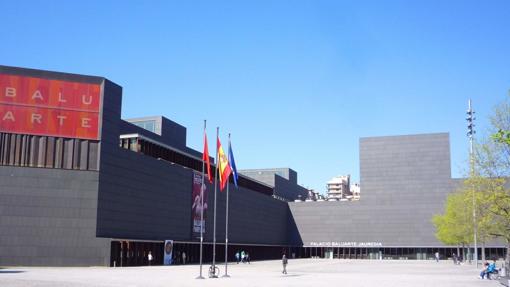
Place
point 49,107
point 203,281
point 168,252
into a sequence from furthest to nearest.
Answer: point 168,252 < point 49,107 < point 203,281

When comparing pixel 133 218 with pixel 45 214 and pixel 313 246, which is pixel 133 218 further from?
pixel 313 246

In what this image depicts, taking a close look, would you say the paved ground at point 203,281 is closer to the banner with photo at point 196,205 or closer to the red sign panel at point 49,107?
the red sign panel at point 49,107

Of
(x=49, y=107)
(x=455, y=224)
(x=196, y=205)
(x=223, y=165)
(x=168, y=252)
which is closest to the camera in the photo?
(x=223, y=165)

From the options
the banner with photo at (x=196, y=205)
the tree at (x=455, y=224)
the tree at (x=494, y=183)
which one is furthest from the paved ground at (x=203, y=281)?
the tree at (x=455, y=224)

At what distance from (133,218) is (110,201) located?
5.71m

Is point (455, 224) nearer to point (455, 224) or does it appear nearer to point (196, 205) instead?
point (455, 224)

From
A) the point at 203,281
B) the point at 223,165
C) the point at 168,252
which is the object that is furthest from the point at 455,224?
the point at 203,281

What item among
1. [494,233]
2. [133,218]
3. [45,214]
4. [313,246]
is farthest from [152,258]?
[313,246]

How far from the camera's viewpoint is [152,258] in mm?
71250

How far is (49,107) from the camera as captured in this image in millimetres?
61844

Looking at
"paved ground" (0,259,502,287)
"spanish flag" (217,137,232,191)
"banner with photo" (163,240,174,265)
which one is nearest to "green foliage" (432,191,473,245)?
"paved ground" (0,259,502,287)

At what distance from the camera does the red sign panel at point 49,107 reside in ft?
198

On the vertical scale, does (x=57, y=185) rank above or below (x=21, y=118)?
below

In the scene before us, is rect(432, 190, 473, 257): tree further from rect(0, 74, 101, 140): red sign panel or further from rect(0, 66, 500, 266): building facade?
rect(0, 74, 101, 140): red sign panel
